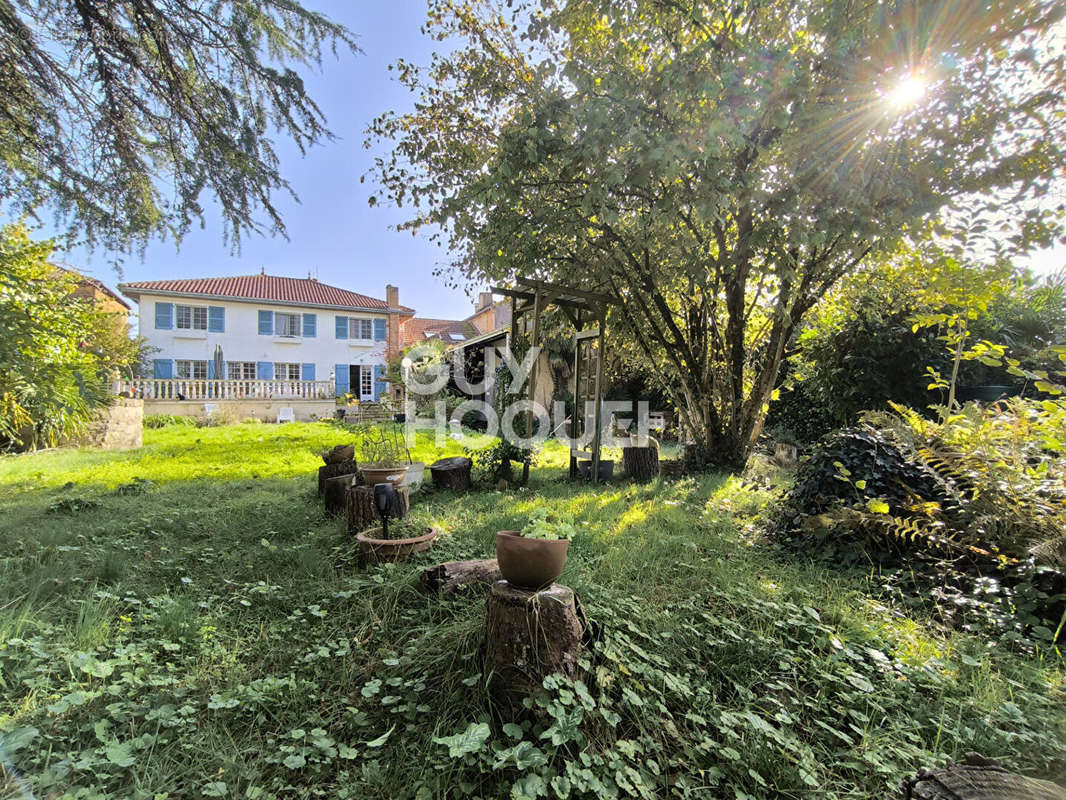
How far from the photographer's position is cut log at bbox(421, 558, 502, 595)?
7.82ft

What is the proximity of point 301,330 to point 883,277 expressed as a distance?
829 inches

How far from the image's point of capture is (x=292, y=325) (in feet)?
A: 65.8

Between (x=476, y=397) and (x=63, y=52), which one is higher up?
(x=63, y=52)

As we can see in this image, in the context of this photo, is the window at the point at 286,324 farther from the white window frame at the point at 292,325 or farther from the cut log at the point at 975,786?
the cut log at the point at 975,786

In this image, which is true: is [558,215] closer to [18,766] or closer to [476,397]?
[18,766]

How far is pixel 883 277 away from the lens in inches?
215

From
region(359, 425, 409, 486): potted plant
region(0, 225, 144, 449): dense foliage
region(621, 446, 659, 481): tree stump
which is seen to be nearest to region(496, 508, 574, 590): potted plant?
region(359, 425, 409, 486): potted plant

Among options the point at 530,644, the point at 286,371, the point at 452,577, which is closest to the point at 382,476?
the point at 452,577

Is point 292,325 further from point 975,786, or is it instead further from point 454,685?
point 975,786

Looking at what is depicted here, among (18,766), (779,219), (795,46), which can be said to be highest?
(795,46)

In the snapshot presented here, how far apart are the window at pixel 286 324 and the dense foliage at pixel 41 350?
9.82m

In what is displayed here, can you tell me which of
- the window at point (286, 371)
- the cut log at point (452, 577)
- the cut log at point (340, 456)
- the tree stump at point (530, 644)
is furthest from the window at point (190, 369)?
the tree stump at point (530, 644)

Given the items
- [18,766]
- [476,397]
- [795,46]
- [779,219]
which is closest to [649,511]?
[779,219]

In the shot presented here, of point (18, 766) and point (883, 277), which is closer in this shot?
point (18, 766)
